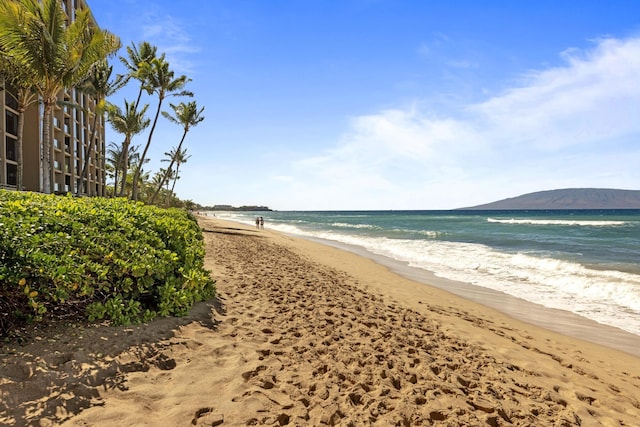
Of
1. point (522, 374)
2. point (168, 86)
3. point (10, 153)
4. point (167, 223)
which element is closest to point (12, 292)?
point (167, 223)

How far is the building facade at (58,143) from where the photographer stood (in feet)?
97.0

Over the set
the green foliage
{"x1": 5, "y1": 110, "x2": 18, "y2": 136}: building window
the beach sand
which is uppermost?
{"x1": 5, "y1": 110, "x2": 18, "y2": 136}: building window

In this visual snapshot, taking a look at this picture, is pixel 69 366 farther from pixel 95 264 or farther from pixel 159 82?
pixel 159 82

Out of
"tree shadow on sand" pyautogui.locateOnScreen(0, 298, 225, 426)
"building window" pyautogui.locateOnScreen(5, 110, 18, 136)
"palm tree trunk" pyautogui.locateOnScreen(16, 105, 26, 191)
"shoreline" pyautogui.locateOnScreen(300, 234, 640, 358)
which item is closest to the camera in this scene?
"tree shadow on sand" pyautogui.locateOnScreen(0, 298, 225, 426)

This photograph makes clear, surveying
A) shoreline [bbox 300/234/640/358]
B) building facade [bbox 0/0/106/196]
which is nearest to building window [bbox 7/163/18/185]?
building facade [bbox 0/0/106/196]

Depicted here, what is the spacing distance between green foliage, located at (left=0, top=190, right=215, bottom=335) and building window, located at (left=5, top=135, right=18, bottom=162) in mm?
33865

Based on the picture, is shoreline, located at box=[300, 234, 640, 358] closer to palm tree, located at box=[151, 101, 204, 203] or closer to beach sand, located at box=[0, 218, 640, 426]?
beach sand, located at box=[0, 218, 640, 426]

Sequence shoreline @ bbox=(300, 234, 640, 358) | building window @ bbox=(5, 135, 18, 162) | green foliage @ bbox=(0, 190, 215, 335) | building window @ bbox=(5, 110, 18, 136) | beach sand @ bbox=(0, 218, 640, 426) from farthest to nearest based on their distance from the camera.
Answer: building window @ bbox=(5, 110, 18, 136) → building window @ bbox=(5, 135, 18, 162) → shoreline @ bbox=(300, 234, 640, 358) → green foliage @ bbox=(0, 190, 215, 335) → beach sand @ bbox=(0, 218, 640, 426)

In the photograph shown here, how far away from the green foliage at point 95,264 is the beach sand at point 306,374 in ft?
1.17

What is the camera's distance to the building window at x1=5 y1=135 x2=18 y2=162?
1200 inches

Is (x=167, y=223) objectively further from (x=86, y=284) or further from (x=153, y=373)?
(x=153, y=373)

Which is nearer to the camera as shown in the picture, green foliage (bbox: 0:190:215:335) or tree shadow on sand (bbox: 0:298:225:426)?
tree shadow on sand (bbox: 0:298:225:426)

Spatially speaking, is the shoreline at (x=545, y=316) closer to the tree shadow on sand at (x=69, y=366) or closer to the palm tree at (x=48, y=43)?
the tree shadow on sand at (x=69, y=366)

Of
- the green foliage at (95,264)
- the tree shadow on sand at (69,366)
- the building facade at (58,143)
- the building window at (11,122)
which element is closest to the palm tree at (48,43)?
the building facade at (58,143)
